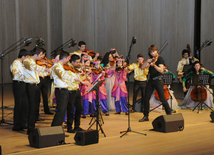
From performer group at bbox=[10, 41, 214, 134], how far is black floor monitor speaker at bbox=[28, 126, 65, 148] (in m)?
0.55

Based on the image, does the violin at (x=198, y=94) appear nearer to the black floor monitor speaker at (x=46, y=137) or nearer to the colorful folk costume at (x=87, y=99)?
the colorful folk costume at (x=87, y=99)

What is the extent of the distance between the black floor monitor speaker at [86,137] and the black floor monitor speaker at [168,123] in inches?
55.3

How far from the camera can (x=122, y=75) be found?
774 cm

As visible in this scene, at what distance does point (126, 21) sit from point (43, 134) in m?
12.3

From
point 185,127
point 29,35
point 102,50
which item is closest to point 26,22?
point 29,35

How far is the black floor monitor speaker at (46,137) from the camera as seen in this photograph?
450 centimetres

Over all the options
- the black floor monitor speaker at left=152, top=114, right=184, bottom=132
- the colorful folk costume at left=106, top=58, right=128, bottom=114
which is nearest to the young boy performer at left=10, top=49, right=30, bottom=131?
the colorful folk costume at left=106, top=58, right=128, bottom=114

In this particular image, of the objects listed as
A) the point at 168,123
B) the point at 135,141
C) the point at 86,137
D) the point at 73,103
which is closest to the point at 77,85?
the point at 73,103

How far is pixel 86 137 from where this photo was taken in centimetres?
465

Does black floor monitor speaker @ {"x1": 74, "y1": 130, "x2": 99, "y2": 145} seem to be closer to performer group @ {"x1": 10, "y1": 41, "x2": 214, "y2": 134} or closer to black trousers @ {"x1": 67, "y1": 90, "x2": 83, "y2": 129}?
performer group @ {"x1": 10, "y1": 41, "x2": 214, "y2": 134}

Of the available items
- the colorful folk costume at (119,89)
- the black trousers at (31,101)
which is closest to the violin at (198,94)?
the colorful folk costume at (119,89)

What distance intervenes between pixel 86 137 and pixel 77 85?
124 centimetres

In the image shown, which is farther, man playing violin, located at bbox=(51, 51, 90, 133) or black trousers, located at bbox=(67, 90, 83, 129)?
black trousers, located at bbox=(67, 90, 83, 129)

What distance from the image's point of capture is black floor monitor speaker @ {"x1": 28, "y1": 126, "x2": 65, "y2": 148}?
450cm
